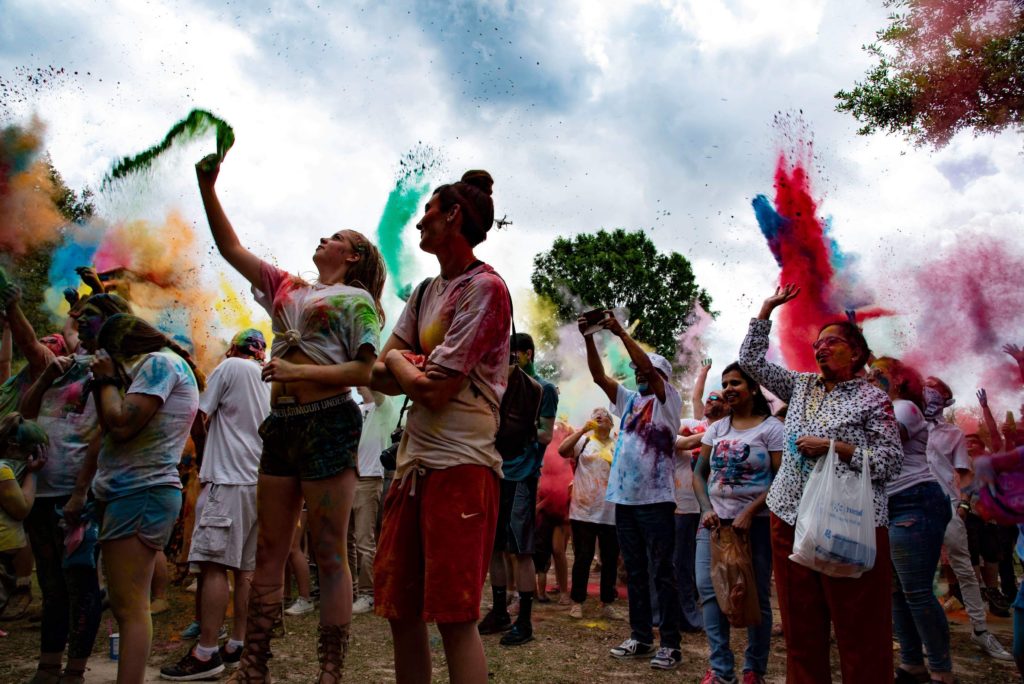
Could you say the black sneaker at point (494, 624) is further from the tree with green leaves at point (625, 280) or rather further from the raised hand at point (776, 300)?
the tree with green leaves at point (625, 280)

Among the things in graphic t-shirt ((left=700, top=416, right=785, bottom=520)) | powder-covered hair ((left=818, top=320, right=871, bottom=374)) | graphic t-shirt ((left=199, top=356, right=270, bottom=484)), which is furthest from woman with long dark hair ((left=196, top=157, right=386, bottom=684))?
graphic t-shirt ((left=700, top=416, right=785, bottom=520))

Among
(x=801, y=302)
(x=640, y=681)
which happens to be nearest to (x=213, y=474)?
(x=640, y=681)

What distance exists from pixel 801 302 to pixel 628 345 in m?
2.93

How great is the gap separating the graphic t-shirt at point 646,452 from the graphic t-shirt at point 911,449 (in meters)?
1.56

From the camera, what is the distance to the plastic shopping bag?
4.66 meters

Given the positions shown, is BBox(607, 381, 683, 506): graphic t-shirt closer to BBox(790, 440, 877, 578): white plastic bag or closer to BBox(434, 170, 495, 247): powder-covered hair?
BBox(790, 440, 877, 578): white plastic bag

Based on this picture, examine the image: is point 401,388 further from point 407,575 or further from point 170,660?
point 170,660

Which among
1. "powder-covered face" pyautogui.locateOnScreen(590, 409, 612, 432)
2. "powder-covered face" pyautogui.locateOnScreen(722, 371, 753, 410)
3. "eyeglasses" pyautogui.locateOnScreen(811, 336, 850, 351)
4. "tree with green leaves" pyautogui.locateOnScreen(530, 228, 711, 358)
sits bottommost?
"powder-covered face" pyautogui.locateOnScreen(722, 371, 753, 410)

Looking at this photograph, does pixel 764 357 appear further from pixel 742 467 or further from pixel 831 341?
pixel 742 467

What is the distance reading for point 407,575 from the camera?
281cm

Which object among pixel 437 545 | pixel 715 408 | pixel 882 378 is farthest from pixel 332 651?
pixel 882 378

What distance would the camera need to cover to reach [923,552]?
498cm

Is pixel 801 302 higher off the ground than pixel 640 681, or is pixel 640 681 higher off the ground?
pixel 801 302

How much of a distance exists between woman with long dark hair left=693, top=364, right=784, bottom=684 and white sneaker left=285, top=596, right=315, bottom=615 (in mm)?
3808
